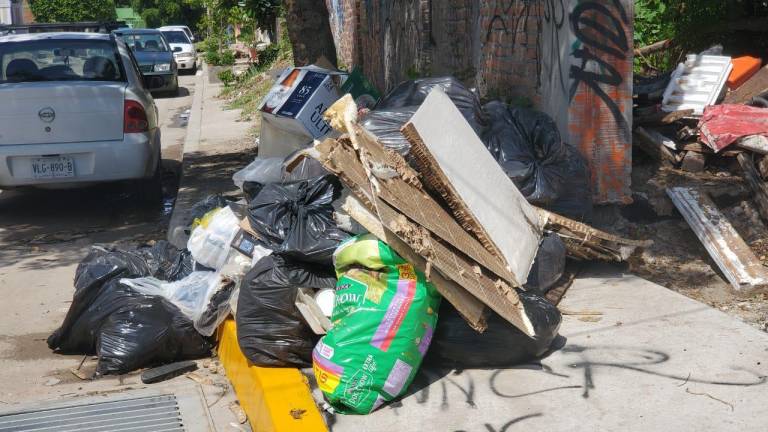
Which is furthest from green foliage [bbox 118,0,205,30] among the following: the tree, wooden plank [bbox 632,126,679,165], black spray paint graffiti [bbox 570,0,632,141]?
black spray paint graffiti [bbox 570,0,632,141]

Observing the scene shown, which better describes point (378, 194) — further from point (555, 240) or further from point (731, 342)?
point (731, 342)

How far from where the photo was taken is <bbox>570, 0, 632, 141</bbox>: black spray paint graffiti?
18.7 feet

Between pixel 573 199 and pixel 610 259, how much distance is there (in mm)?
434

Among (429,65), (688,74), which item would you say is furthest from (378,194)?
(429,65)

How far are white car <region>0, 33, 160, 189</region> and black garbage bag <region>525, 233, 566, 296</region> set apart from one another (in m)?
4.63

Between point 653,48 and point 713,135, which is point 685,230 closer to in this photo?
point 713,135

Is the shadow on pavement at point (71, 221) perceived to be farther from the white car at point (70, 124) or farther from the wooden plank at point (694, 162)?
the wooden plank at point (694, 162)

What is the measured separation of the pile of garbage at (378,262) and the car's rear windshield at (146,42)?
63.0 feet

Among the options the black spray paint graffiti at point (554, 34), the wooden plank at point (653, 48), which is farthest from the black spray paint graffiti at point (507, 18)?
the wooden plank at point (653, 48)

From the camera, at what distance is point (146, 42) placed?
24344 millimetres

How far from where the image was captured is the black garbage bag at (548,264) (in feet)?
15.9

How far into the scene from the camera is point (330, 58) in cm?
878

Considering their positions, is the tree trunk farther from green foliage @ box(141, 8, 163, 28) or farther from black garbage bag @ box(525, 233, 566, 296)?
green foliage @ box(141, 8, 163, 28)

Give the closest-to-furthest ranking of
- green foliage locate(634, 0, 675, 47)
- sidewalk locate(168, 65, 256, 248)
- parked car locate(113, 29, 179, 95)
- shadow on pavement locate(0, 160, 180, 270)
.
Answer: shadow on pavement locate(0, 160, 180, 270) → sidewalk locate(168, 65, 256, 248) → green foliage locate(634, 0, 675, 47) → parked car locate(113, 29, 179, 95)
